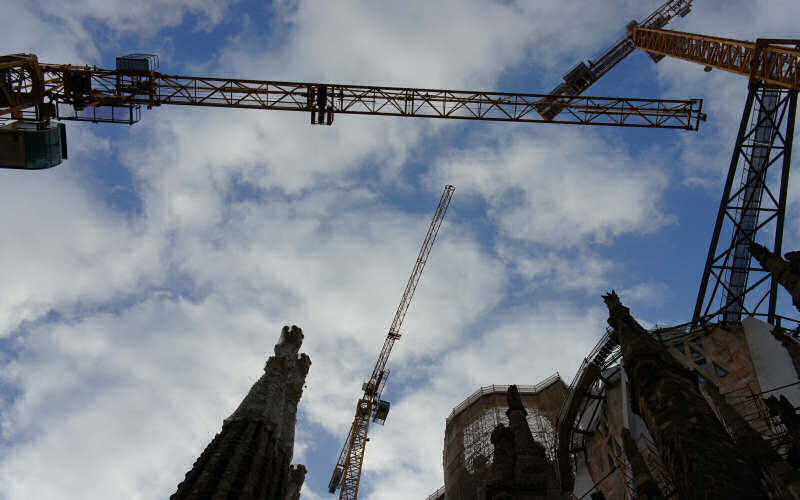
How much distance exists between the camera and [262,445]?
137 ft

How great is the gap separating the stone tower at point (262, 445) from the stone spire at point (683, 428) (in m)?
Result: 25.2

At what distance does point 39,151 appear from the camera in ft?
113

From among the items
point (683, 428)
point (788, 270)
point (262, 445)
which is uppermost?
point (262, 445)

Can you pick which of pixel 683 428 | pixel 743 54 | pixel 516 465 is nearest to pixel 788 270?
pixel 516 465

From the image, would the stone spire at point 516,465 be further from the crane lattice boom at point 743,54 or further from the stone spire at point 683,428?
the crane lattice boom at point 743,54

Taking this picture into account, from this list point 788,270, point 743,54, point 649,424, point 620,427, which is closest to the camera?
point 649,424

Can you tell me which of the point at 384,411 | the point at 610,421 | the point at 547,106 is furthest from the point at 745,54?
the point at 384,411

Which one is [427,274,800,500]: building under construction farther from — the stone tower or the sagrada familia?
the stone tower

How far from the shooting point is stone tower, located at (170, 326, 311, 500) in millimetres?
35875

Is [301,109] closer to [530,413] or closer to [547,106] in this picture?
[547,106]

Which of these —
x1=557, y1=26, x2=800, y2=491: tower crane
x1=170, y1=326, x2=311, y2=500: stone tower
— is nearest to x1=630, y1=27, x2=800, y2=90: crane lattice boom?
x1=557, y1=26, x2=800, y2=491: tower crane

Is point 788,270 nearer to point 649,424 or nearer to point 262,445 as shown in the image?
point 649,424

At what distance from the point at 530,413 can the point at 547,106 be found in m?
25.7

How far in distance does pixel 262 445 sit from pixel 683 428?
3259cm
